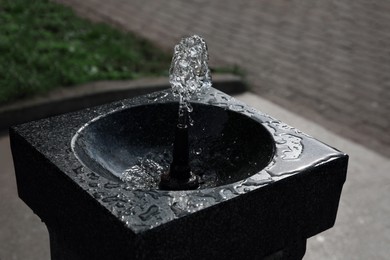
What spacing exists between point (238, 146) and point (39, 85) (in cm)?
293

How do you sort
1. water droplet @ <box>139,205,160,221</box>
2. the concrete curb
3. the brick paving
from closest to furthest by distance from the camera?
water droplet @ <box>139,205,160,221</box>
the concrete curb
the brick paving

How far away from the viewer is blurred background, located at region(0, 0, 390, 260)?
164 inches

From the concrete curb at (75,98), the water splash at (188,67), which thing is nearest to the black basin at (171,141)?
the water splash at (188,67)

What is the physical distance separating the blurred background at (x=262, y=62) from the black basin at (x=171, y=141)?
1.32 meters

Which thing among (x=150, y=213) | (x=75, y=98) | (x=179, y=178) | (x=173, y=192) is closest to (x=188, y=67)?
(x=179, y=178)

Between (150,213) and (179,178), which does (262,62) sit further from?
(150,213)

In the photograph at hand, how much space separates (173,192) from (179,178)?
0.99 ft

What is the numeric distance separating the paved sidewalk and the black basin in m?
1.31

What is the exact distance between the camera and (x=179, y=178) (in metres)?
2.49

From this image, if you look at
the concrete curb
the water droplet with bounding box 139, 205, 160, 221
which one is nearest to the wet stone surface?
the water droplet with bounding box 139, 205, 160, 221

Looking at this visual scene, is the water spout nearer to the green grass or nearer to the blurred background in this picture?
the blurred background

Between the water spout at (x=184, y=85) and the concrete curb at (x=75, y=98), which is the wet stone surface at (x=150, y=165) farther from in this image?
the concrete curb at (x=75, y=98)

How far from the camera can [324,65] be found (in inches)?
258

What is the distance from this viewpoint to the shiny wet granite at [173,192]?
208cm
